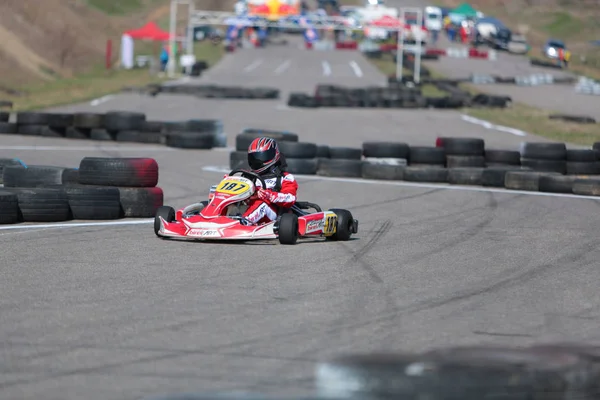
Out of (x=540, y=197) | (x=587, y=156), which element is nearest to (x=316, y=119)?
(x=587, y=156)

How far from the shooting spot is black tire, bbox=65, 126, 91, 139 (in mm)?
18516

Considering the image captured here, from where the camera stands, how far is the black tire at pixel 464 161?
14.9m

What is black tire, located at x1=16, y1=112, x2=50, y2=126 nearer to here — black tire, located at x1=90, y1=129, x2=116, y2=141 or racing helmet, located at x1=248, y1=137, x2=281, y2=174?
black tire, located at x1=90, y1=129, x2=116, y2=141

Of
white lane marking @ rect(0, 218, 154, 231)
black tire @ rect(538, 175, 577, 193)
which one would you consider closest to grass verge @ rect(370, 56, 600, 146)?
black tire @ rect(538, 175, 577, 193)

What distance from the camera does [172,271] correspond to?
280 inches

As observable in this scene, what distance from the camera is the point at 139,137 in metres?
18.3

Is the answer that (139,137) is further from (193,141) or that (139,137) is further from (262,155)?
(262,155)

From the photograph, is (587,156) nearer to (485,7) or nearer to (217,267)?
(217,267)

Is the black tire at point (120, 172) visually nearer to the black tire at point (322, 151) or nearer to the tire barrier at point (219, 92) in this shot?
the black tire at point (322, 151)

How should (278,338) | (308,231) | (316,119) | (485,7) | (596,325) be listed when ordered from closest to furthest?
(278,338) < (596,325) < (308,231) < (316,119) < (485,7)

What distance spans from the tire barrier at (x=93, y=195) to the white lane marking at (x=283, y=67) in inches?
1443

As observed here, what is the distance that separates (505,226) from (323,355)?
552cm

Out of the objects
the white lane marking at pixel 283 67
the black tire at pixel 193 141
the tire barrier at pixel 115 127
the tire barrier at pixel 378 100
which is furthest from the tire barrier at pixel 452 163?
the white lane marking at pixel 283 67

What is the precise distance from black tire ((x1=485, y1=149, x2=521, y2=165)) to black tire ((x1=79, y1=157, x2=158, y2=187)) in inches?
264
